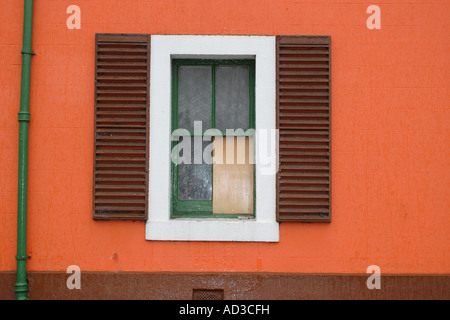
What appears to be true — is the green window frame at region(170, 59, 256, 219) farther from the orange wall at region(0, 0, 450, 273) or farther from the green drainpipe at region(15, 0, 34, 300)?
the green drainpipe at region(15, 0, 34, 300)

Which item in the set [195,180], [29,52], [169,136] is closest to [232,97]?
[169,136]

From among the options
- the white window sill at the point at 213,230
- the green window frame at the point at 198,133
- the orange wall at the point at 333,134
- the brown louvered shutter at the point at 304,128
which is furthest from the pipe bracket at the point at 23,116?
the brown louvered shutter at the point at 304,128

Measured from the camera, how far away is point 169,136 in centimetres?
478

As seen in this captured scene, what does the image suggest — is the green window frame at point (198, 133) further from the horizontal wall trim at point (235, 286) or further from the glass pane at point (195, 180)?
the horizontal wall trim at point (235, 286)

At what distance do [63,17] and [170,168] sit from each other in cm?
187

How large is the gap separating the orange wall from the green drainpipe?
0.28ft

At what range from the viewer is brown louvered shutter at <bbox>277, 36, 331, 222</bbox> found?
471cm

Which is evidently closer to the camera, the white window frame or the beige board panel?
the white window frame

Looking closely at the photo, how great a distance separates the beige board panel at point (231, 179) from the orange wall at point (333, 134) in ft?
1.41

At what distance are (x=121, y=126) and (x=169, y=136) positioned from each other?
1.59ft

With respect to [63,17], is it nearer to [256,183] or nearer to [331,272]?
[256,183]

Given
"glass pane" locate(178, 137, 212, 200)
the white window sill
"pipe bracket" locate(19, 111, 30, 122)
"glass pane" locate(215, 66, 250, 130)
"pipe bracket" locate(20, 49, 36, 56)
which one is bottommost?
the white window sill

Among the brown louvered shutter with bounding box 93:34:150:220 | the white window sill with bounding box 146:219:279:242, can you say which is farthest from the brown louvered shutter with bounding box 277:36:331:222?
the brown louvered shutter with bounding box 93:34:150:220

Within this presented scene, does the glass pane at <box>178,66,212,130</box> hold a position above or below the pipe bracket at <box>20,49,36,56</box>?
below
